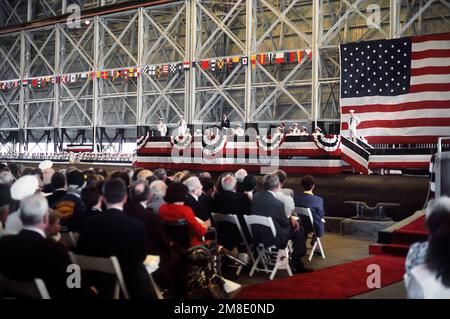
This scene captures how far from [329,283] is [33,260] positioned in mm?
3746

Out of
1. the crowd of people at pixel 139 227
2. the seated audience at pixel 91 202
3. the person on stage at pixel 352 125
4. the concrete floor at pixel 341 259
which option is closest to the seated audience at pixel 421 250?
the crowd of people at pixel 139 227

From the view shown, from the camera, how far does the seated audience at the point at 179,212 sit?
18.4 feet

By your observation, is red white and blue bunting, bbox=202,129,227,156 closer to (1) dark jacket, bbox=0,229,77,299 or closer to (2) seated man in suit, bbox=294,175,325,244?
(2) seated man in suit, bbox=294,175,325,244

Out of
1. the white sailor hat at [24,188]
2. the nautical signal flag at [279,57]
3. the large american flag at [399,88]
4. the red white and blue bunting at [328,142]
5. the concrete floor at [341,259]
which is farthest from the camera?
the nautical signal flag at [279,57]

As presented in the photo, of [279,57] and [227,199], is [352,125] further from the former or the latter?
[227,199]

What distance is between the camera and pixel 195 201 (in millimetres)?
6699

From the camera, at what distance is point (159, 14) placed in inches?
1107

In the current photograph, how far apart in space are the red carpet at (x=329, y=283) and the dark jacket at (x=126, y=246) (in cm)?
177

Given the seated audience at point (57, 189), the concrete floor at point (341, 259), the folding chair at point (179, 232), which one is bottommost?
the concrete floor at point (341, 259)

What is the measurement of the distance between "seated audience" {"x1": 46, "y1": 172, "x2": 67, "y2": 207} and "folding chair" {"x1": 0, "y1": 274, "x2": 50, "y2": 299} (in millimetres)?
2722

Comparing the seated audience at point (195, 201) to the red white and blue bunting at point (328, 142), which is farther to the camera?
the red white and blue bunting at point (328, 142)

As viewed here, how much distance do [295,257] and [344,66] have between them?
44.1ft

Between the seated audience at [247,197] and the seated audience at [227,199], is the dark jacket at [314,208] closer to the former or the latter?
the seated audience at [247,197]
